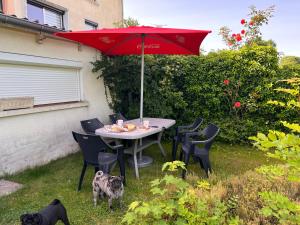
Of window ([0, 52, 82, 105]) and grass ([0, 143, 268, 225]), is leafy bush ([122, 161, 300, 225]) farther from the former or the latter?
window ([0, 52, 82, 105])

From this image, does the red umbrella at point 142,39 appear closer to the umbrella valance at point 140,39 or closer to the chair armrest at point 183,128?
the umbrella valance at point 140,39

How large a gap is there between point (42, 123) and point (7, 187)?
63.2 inches

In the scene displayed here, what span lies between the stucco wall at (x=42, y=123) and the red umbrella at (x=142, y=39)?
0.92 m

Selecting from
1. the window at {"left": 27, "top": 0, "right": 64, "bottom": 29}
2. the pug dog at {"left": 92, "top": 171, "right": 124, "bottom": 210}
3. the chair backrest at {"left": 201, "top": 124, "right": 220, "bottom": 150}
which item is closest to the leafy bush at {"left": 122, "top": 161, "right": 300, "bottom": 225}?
the pug dog at {"left": 92, "top": 171, "right": 124, "bottom": 210}

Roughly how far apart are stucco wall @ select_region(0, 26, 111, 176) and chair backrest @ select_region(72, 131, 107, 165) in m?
1.65

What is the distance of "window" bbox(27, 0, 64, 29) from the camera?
8.40 meters

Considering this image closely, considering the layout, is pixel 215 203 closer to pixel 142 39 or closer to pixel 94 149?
pixel 94 149

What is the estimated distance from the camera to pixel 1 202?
380 cm

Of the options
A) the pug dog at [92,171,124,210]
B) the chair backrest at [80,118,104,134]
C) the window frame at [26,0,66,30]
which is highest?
the window frame at [26,0,66,30]

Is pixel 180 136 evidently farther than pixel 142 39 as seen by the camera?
Yes


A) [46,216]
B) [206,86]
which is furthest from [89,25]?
[46,216]

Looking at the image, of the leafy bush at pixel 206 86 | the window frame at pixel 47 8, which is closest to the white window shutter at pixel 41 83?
the leafy bush at pixel 206 86

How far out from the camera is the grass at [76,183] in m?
3.52

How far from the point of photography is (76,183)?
4.59m
